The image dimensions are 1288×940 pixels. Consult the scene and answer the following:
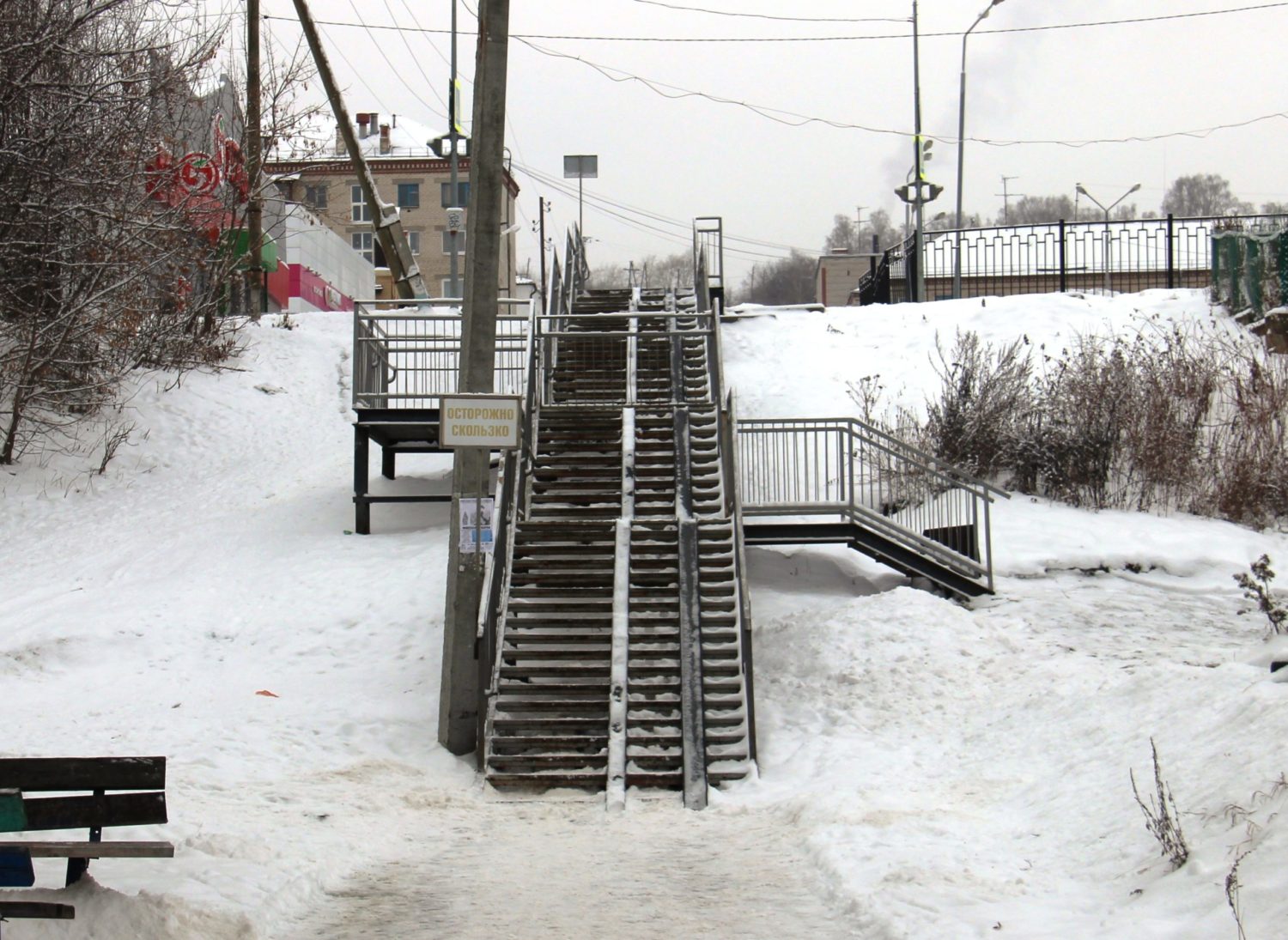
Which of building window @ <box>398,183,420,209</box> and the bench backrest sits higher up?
building window @ <box>398,183,420,209</box>

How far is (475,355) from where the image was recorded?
11656 millimetres

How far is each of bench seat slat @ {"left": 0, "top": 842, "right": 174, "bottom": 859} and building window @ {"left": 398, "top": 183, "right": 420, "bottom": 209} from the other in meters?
80.9

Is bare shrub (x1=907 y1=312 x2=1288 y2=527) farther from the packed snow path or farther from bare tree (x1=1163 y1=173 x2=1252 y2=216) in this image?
bare tree (x1=1163 y1=173 x2=1252 y2=216)

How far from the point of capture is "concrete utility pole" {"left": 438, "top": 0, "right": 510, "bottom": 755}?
11.5 metres

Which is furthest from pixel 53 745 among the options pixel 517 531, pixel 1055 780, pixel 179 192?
pixel 179 192

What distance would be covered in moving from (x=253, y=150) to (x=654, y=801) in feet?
75.9

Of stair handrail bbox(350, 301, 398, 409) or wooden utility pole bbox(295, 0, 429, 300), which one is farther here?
wooden utility pole bbox(295, 0, 429, 300)

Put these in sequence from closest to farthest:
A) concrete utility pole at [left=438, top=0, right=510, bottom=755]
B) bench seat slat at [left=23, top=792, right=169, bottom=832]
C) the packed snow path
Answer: bench seat slat at [left=23, top=792, right=169, bottom=832] → the packed snow path → concrete utility pole at [left=438, top=0, right=510, bottom=755]

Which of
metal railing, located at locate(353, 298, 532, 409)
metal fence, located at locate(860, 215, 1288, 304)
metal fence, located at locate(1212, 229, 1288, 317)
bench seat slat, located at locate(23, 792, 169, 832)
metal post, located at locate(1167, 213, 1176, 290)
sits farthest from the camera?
metal fence, located at locate(860, 215, 1288, 304)

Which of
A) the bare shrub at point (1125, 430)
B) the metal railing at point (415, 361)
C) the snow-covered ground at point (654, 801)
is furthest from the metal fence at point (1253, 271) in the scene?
the metal railing at point (415, 361)

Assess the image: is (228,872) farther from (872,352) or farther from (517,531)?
(872,352)

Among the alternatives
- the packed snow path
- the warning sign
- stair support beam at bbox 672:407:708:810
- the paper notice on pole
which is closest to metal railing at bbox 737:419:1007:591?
stair support beam at bbox 672:407:708:810

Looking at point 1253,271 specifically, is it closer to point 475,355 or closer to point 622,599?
point 622,599

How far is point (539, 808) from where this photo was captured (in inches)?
401
